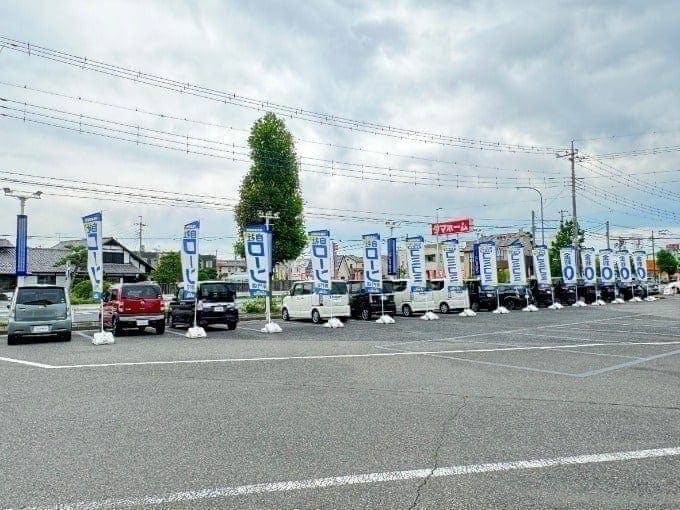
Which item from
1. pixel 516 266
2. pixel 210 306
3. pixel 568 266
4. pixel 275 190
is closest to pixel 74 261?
pixel 275 190

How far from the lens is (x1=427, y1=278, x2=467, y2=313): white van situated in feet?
82.5

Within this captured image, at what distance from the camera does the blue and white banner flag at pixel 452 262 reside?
24.9 meters

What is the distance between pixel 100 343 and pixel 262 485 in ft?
37.8

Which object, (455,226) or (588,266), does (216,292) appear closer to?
(588,266)

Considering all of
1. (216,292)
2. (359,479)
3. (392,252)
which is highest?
(392,252)

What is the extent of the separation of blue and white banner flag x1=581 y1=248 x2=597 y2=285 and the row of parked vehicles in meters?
3.82

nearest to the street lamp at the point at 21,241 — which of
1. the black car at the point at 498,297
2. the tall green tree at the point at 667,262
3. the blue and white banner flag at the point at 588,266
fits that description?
the black car at the point at 498,297

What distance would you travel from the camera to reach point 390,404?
633 centimetres

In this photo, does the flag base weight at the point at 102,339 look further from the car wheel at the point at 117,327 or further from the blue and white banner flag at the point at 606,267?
the blue and white banner flag at the point at 606,267

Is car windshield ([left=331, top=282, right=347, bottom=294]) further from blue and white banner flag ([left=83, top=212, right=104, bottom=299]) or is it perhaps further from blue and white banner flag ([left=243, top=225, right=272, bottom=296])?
blue and white banner flag ([left=83, top=212, right=104, bottom=299])

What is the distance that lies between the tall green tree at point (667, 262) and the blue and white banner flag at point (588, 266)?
198ft

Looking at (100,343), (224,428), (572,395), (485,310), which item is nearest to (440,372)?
(572,395)

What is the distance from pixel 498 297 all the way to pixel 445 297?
3.25m

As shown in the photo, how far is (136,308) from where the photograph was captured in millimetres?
16078
